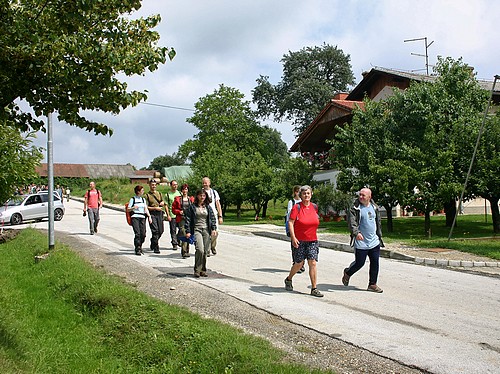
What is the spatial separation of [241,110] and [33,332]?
5679cm

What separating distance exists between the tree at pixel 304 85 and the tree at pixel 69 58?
48500 millimetres

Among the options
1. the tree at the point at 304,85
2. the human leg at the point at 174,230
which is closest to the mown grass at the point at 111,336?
the human leg at the point at 174,230

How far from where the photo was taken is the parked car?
2850cm

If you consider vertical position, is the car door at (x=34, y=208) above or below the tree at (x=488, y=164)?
below

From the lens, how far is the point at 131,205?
13.6 metres

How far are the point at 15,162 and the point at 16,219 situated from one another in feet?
40.7

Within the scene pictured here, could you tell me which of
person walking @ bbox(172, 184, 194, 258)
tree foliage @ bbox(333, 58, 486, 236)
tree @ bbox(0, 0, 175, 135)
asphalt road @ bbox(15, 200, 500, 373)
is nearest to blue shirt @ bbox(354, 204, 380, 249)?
asphalt road @ bbox(15, 200, 500, 373)

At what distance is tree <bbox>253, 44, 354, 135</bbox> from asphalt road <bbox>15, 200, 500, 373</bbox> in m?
41.9

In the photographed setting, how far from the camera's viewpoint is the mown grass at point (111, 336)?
5.52m

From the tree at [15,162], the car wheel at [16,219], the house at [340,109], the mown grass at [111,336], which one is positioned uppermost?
the house at [340,109]

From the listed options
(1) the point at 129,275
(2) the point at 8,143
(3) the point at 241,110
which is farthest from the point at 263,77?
(1) the point at 129,275

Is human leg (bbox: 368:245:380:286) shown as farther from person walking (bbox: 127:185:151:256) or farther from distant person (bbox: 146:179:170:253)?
person walking (bbox: 127:185:151:256)

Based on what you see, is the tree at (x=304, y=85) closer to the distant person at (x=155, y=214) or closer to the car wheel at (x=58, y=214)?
the car wheel at (x=58, y=214)

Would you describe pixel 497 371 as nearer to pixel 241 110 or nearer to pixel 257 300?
pixel 257 300
